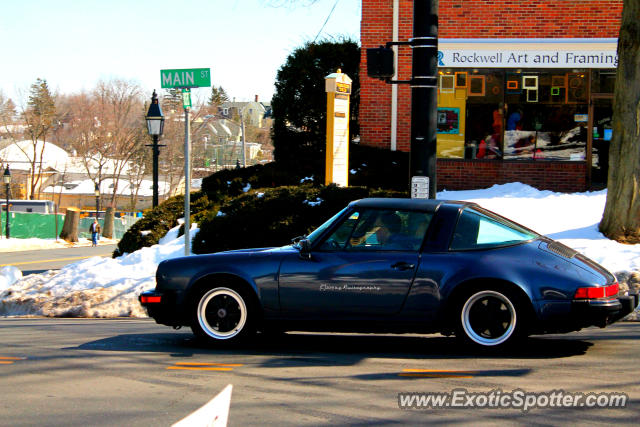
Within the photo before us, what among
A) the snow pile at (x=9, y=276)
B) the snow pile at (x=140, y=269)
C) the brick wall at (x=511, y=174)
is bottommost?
the snow pile at (x=9, y=276)

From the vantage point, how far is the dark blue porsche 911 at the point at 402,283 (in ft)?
20.7

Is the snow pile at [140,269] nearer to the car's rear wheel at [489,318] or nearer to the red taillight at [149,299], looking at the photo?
the car's rear wheel at [489,318]

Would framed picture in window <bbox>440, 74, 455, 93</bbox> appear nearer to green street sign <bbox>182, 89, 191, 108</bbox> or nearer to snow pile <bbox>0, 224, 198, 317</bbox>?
snow pile <bbox>0, 224, 198, 317</bbox>

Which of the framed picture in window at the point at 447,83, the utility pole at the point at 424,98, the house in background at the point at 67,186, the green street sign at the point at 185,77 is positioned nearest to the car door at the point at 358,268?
the utility pole at the point at 424,98

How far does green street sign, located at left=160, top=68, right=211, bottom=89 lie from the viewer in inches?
466

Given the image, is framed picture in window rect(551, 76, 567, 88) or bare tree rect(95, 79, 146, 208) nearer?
framed picture in window rect(551, 76, 567, 88)

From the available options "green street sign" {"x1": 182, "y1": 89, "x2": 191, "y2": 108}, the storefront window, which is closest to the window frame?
"green street sign" {"x1": 182, "y1": 89, "x2": 191, "y2": 108}

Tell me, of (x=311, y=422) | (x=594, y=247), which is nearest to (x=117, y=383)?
(x=311, y=422)

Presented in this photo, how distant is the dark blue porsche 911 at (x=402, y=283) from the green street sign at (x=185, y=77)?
5.40 meters

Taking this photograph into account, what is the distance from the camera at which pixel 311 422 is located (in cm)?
448

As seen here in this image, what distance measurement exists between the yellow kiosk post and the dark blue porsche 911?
9.09m

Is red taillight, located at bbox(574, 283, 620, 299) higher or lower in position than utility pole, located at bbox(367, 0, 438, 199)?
lower

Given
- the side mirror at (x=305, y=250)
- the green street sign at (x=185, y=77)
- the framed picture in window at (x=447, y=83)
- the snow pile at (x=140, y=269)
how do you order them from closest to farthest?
1. the side mirror at (x=305, y=250)
2. the snow pile at (x=140, y=269)
3. the green street sign at (x=185, y=77)
4. the framed picture in window at (x=447, y=83)

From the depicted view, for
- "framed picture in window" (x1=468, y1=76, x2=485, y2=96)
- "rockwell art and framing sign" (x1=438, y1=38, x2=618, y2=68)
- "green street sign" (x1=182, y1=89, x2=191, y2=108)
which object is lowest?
"green street sign" (x1=182, y1=89, x2=191, y2=108)
